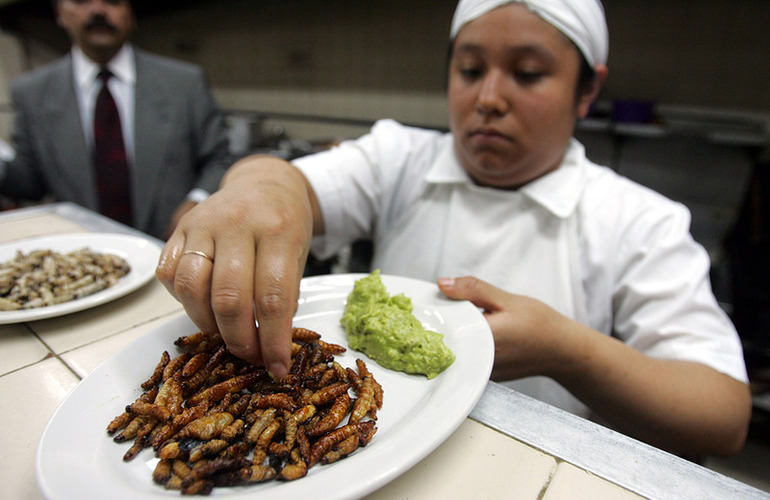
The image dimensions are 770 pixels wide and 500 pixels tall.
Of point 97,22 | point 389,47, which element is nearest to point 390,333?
point 97,22

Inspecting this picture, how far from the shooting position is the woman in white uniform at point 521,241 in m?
0.73

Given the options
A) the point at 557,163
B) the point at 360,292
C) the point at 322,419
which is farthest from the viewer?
the point at 557,163

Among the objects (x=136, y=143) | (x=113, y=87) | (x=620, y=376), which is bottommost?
(x=620, y=376)

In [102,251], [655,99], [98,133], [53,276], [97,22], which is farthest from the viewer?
[655,99]

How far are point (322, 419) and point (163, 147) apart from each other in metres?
2.57

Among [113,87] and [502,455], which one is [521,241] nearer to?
[502,455]

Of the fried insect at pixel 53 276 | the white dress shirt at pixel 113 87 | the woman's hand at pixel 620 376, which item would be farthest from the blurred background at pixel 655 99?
the fried insect at pixel 53 276

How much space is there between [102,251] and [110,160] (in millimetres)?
1690

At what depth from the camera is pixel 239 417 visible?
64 centimetres

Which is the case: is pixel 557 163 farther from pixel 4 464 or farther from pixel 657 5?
pixel 657 5

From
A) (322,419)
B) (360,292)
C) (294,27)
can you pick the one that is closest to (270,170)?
(360,292)

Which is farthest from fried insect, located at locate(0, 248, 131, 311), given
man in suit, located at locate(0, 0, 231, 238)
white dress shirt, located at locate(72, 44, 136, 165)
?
white dress shirt, located at locate(72, 44, 136, 165)

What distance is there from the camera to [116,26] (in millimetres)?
2496

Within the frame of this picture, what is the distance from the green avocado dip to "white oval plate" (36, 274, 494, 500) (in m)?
0.02
